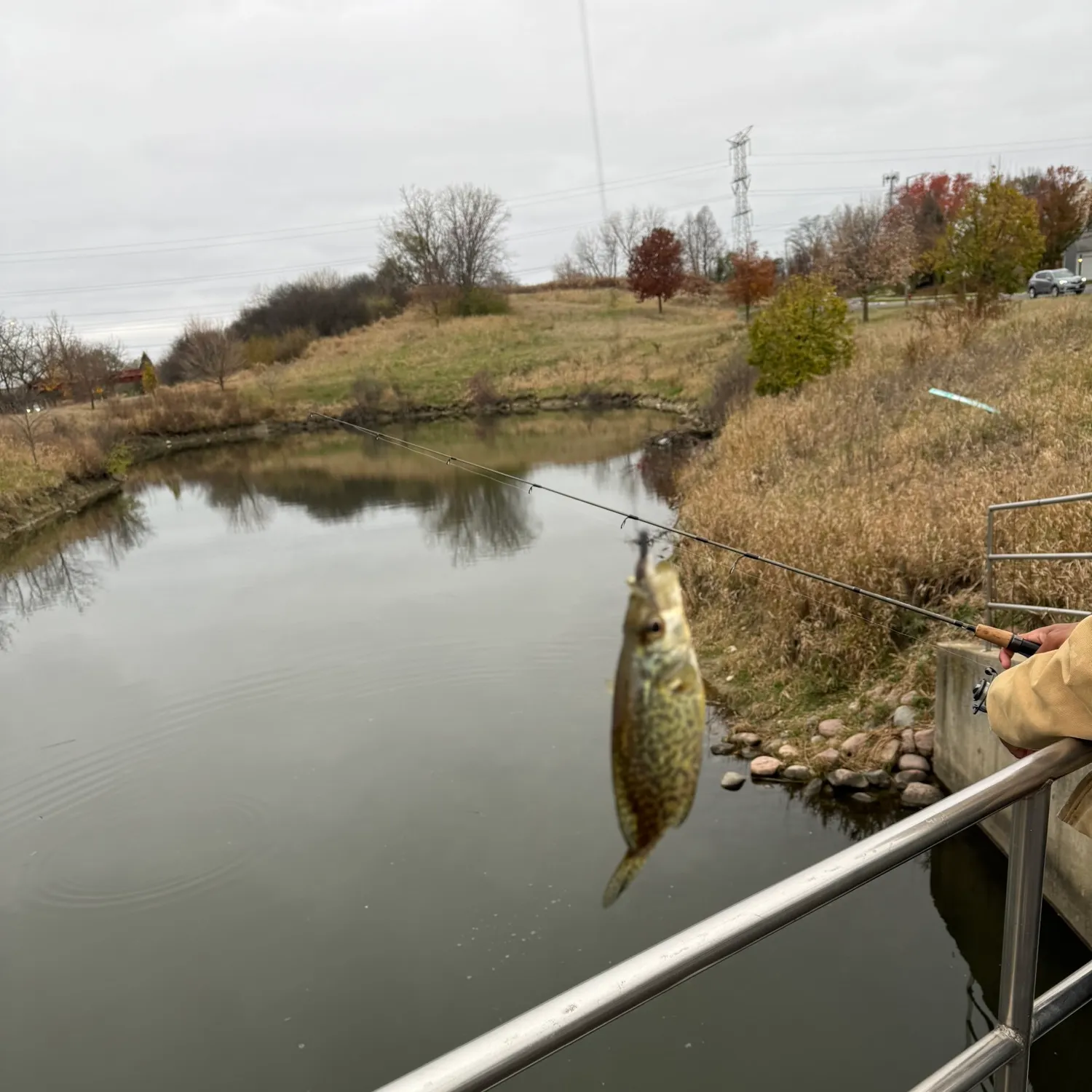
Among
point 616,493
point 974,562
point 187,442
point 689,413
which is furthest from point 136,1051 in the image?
point 187,442

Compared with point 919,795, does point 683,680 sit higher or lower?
higher

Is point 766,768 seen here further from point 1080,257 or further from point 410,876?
point 1080,257

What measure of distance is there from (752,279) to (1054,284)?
600 inches

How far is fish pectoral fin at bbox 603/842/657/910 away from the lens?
0.72m

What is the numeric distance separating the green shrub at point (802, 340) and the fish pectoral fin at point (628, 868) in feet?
60.4

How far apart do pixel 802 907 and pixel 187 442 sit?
42.5 m

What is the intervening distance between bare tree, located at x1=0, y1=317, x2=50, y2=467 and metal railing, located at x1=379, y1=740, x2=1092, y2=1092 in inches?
1057

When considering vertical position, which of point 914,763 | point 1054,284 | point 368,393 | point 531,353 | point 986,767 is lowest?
point 914,763

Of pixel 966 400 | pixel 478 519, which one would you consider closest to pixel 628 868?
pixel 478 519

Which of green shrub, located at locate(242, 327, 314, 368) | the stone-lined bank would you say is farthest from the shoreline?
the stone-lined bank

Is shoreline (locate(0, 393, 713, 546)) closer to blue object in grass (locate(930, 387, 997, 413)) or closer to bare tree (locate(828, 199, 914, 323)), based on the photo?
bare tree (locate(828, 199, 914, 323))

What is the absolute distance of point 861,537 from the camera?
7.42 meters

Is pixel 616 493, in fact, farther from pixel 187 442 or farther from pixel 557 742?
pixel 187 442

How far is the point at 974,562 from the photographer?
7086 millimetres
